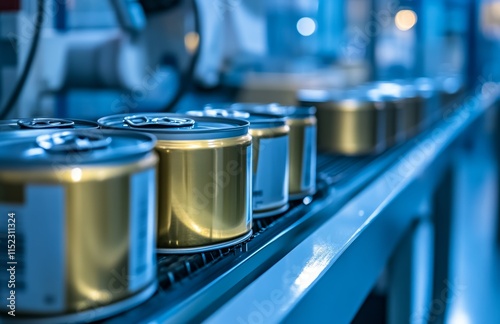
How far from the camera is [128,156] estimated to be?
38 cm

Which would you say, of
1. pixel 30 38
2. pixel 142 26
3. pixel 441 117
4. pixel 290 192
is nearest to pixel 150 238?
pixel 290 192

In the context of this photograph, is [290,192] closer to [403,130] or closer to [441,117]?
[403,130]

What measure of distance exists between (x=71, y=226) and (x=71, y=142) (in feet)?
0.23

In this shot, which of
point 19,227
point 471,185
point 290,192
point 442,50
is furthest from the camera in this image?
point 442,50

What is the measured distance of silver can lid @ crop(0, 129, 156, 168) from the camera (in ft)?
1.16

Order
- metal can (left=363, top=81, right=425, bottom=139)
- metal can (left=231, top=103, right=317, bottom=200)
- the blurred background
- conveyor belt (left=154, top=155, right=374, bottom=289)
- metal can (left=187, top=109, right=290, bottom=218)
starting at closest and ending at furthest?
1. conveyor belt (left=154, top=155, right=374, bottom=289)
2. metal can (left=187, top=109, right=290, bottom=218)
3. metal can (left=231, top=103, right=317, bottom=200)
4. the blurred background
5. metal can (left=363, top=81, right=425, bottom=139)

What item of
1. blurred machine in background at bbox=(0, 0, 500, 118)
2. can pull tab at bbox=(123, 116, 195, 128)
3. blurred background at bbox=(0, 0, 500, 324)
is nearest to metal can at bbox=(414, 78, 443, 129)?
blurred background at bbox=(0, 0, 500, 324)

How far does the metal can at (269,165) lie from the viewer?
0.61m

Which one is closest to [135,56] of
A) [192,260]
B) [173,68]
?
[173,68]

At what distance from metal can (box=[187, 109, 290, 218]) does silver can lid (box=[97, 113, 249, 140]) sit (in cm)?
4

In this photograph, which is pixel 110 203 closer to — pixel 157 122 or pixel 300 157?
pixel 157 122

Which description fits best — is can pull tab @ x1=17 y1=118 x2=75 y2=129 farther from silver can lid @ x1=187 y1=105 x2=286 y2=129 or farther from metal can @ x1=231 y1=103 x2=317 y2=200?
metal can @ x1=231 y1=103 x2=317 y2=200

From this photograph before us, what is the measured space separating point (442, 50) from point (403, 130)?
3458 mm

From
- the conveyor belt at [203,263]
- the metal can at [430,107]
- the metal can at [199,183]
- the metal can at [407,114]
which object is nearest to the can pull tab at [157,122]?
the metal can at [199,183]
